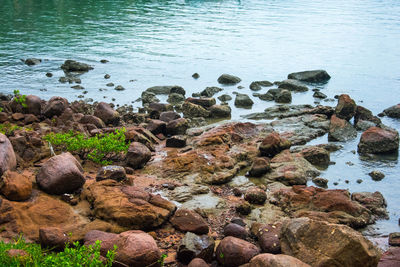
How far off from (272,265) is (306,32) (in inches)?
1399

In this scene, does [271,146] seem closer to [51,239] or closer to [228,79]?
[51,239]

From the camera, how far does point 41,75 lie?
19.9m

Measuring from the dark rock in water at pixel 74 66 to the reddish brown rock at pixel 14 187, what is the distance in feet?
49.4

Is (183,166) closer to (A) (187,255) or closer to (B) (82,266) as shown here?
(A) (187,255)

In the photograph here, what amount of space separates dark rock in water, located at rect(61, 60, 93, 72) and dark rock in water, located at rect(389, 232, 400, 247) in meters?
17.8

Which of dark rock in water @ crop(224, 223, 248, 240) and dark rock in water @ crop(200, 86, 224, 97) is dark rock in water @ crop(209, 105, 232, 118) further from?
dark rock in water @ crop(224, 223, 248, 240)

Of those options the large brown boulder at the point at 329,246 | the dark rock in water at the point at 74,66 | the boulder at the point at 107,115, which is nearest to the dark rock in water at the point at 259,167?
the large brown boulder at the point at 329,246

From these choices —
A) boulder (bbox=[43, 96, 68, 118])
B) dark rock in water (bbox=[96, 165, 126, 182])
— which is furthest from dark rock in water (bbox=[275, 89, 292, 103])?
dark rock in water (bbox=[96, 165, 126, 182])

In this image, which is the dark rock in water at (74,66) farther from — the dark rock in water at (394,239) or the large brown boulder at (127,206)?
the dark rock in water at (394,239)

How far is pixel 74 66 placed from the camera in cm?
2103

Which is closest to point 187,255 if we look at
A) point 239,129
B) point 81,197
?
point 81,197

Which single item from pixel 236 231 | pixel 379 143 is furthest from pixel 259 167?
pixel 379 143

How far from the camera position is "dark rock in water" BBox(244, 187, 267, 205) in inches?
337

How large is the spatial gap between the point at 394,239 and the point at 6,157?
776 cm
